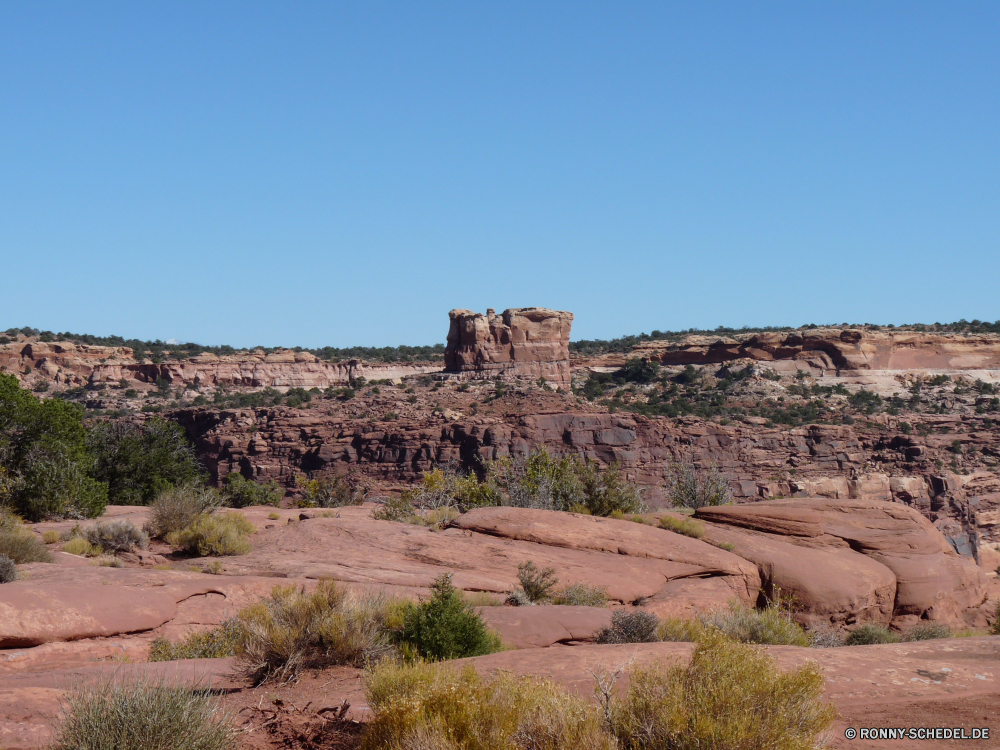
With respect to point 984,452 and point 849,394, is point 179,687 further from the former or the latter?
point 849,394

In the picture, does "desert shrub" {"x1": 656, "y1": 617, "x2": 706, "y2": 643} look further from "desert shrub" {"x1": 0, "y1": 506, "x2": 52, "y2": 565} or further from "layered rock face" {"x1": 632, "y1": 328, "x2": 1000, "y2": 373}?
"layered rock face" {"x1": 632, "y1": 328, "x2": 1000, "y2": 373}

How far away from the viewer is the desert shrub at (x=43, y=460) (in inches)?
717

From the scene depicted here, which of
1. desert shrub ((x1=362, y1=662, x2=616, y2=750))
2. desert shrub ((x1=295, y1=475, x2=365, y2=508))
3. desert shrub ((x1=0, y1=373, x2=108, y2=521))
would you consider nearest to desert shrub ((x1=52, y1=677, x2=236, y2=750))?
desert shrub ((x1=362, y1=662, x2=616, y2=750))

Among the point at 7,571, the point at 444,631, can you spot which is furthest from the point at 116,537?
the point at 444,631

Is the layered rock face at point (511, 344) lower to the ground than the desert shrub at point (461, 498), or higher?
higher

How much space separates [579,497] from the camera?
2186 centimetres

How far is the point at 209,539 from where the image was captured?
46.4ft

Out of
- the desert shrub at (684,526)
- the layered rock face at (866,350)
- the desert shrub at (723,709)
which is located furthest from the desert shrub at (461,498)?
the layered rock face at (866,350)

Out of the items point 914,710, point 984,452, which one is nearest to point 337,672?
point 914,710

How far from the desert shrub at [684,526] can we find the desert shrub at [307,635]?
33.9ft

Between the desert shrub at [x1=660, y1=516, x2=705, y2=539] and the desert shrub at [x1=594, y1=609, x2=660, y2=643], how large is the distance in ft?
25.4

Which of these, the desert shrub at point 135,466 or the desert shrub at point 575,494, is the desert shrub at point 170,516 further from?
the desert shrub at point 135,466

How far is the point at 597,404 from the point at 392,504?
41.2 metres

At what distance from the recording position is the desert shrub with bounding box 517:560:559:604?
12938mm
